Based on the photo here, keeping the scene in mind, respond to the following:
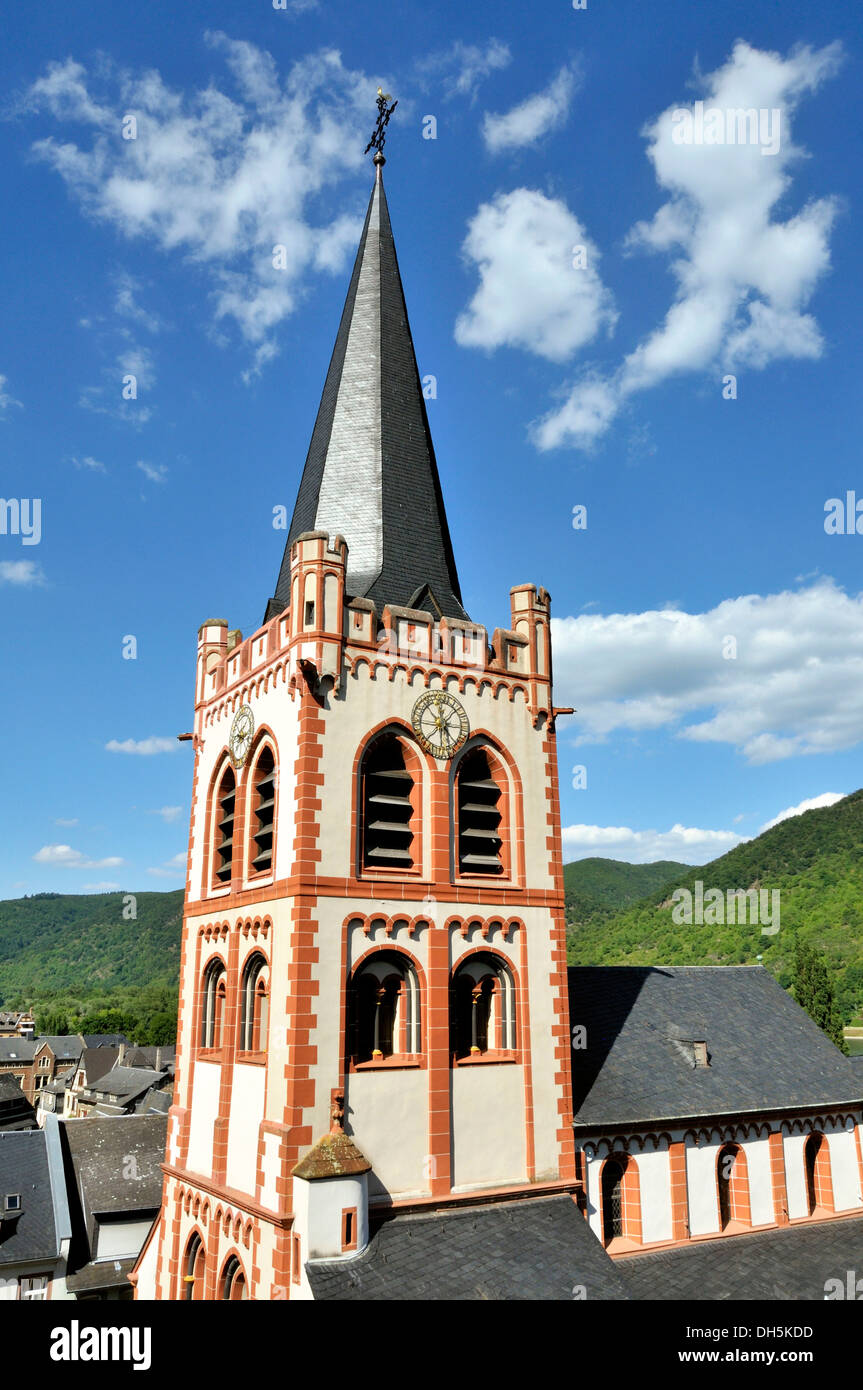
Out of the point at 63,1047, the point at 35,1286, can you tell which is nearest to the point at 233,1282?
the point at 35,1286

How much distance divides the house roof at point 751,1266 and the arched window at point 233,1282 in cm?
671

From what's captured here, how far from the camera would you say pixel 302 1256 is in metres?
14.8

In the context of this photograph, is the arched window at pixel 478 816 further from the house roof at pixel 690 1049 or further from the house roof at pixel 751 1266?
the house roof at pixel 751 1266

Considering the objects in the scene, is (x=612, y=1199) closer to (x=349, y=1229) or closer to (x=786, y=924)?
(x=349, y=1229)

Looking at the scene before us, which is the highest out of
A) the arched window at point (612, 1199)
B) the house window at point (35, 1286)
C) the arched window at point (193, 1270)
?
the arched window at point (612, 1199)

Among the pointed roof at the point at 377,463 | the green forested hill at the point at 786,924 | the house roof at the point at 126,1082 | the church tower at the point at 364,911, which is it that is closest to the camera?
the church tower at the point at 364,911

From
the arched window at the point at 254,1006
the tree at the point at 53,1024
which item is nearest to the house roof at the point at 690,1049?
the arched window at the point at 254,1006

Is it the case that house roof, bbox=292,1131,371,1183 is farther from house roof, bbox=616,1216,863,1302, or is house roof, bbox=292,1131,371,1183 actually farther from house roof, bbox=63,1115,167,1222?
house roof, bbox=63,1115,167,1222

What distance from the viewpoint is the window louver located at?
62.2ft

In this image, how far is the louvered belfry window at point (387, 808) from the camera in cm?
1777

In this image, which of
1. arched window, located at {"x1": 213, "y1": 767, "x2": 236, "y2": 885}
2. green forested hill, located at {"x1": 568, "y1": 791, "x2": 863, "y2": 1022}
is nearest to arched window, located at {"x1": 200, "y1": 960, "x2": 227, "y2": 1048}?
arched window, located at {"x1": 213, "y1": 767, "x2": 236, "y2": 885}

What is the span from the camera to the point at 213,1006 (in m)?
20.4

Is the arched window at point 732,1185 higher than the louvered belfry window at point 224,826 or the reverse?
the reverse

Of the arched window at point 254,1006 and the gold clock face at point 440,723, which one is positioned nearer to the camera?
the arched window at point 254,1006
